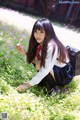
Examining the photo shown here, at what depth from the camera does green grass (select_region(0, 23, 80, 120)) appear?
3.60m

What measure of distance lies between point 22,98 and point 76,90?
4.99ft

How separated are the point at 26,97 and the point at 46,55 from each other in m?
0.69

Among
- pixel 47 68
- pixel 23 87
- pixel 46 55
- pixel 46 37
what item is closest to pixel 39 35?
pixel 46 37

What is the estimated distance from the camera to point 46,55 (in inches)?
168

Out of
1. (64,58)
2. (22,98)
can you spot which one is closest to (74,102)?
(64,58)

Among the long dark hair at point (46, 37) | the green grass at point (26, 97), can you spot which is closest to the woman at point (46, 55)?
the long dark hair at point (46, 37)

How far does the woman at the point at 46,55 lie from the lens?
425 centimetres

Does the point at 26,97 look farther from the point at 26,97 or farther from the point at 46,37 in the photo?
the point at 46,37

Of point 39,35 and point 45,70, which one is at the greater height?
point 39,35

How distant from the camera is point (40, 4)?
1636cm

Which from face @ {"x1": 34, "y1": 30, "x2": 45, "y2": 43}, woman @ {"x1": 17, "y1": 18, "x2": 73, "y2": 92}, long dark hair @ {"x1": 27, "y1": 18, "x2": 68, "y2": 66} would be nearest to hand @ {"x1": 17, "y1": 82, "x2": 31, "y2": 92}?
woman @ {"x1": 17, "y1": 18, "x2": 73, "y2": 92}

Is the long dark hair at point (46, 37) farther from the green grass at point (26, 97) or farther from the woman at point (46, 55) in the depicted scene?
the green grass at point (26, 97)

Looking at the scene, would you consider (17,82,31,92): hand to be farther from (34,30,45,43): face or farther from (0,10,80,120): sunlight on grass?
(34,30,45,43): face

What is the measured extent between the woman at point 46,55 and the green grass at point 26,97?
0.22 metres
